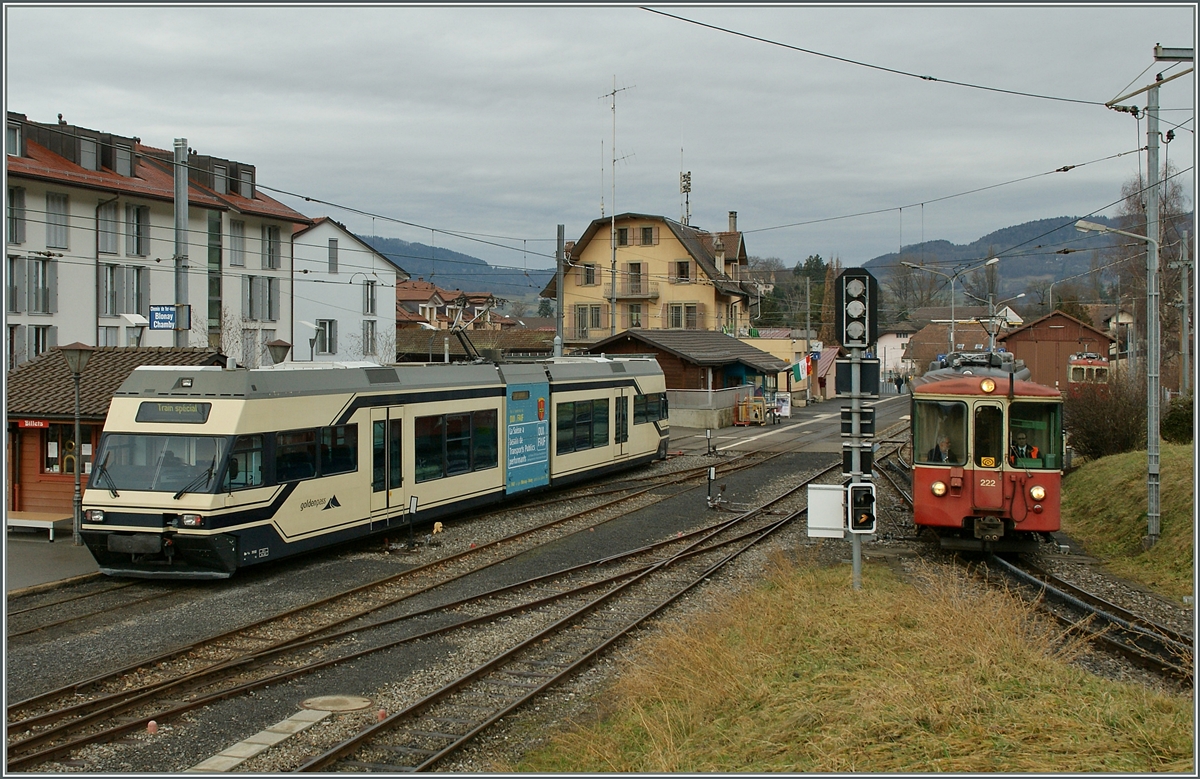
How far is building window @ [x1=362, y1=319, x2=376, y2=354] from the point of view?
175 ft

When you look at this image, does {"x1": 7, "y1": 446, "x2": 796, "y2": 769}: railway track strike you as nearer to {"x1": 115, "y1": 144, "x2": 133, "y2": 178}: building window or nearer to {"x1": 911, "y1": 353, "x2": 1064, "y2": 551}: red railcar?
{"x1": 911, "y1": 353, "x2": 1064, "y2": 551}: red railcar

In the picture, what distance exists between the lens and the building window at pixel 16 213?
36438mm

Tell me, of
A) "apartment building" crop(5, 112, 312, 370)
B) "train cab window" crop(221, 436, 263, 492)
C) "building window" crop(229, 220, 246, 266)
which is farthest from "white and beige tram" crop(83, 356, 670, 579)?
"building window" crop(229, 220, 246, 266)

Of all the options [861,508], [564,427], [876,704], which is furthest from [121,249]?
[876,704]

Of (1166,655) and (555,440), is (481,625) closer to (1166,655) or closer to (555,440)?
(1166,655)

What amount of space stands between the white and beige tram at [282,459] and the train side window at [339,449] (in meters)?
0.02

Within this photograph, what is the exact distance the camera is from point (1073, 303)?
73.8 m

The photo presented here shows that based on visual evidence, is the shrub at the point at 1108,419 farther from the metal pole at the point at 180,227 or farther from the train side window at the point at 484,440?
the metal pole at the point at 180,227

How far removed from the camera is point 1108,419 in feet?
76.8

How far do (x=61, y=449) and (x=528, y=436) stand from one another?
8.89m

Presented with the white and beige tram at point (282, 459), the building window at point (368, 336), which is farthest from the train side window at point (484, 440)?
the building window at point (368, 336)

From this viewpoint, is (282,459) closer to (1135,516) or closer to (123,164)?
(1135,516)

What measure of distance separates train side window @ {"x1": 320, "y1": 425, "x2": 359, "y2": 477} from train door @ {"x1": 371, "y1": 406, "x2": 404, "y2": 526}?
440 mm

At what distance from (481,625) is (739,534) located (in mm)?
7562
